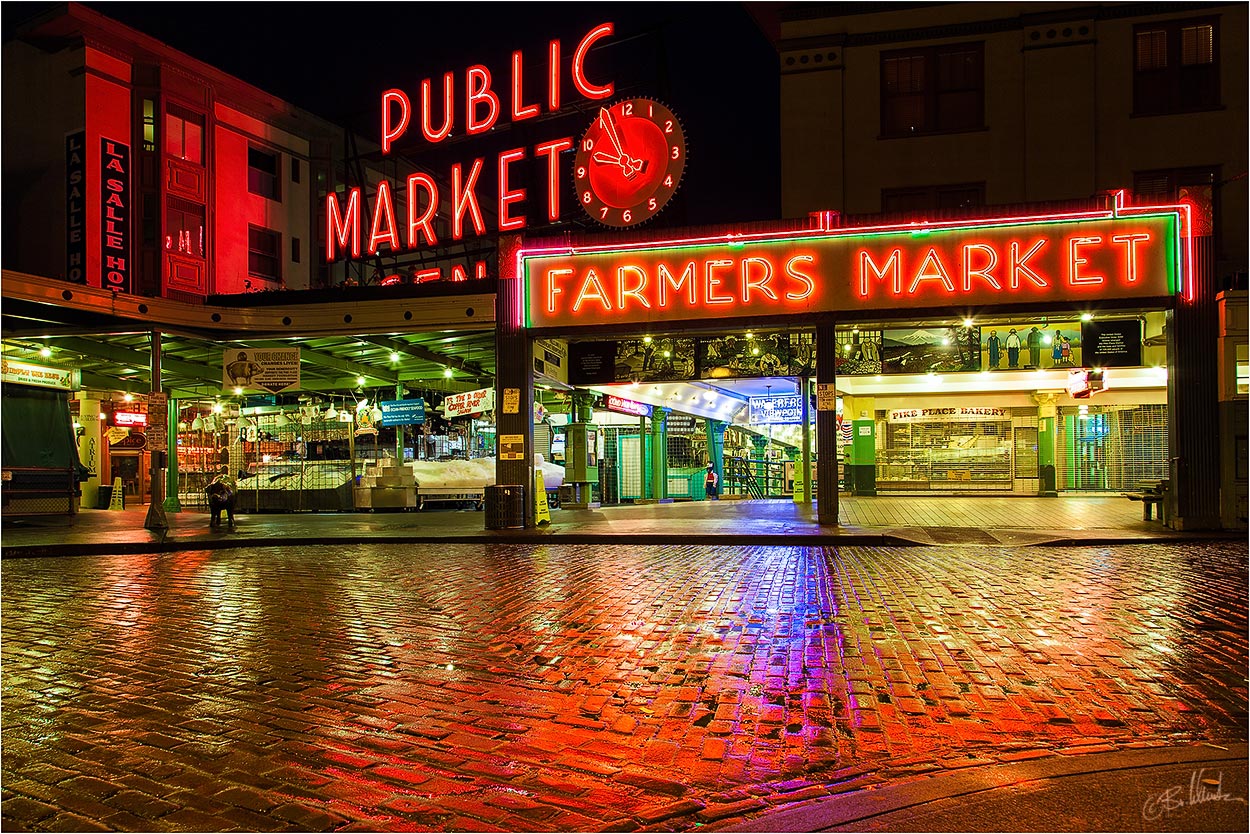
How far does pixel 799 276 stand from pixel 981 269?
141 inches

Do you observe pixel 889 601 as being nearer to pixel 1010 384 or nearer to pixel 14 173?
pixel 1010 384

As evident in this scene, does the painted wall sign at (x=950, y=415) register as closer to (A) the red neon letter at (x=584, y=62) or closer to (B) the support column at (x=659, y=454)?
(B) the support column at (x=659, y=454)

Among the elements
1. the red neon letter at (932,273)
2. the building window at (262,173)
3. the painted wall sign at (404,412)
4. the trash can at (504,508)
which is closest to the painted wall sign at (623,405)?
the painted wall sign at (404,412)

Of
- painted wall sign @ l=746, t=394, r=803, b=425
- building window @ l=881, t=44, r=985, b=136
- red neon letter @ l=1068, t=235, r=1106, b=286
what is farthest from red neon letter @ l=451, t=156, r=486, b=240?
red neon letter @ l=1068, t=235, r=1106, b=286

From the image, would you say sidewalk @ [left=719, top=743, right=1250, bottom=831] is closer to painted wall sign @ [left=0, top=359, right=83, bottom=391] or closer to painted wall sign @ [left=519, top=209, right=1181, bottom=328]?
painted wall sign @ [left=519, top=209, right=1181, bottom=328]

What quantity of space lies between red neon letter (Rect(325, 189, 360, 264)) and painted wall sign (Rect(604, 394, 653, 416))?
8.32 metres

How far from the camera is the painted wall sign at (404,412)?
1052 inches

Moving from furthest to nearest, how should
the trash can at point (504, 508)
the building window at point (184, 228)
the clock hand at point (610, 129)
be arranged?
the building window at point (184, 228), the clock hand at point (610, 129), the trash can at point (504, 508)

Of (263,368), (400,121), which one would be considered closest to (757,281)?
(263,368)

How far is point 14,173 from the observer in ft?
116

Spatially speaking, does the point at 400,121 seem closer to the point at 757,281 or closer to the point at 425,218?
the point at 425,218

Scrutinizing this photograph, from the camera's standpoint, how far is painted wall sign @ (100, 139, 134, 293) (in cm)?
3200

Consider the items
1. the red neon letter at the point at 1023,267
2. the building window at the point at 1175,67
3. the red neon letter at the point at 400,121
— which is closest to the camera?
the red neon letter at the point at 1023,267

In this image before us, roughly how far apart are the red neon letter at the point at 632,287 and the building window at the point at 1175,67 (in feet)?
43.2
